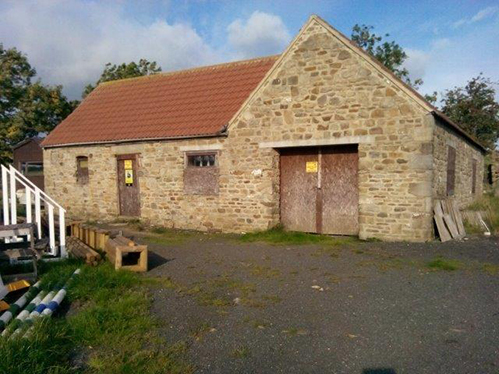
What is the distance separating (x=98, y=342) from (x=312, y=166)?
25.4ft

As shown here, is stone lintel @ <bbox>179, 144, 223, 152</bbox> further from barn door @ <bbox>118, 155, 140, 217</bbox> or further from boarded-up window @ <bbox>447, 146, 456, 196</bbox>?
boarded-up window @ <bbox>447, 146, 456, 196</bbox>

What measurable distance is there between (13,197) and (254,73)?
8.40 m

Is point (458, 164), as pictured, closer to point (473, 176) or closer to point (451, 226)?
point (451, 226)

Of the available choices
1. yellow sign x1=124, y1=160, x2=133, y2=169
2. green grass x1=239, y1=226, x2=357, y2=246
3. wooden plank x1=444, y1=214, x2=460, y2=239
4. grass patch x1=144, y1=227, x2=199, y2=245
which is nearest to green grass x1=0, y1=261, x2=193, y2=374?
grass patch x1=144, y1=227, x2=199, y2=245

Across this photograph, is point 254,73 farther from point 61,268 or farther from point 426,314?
point 426,314

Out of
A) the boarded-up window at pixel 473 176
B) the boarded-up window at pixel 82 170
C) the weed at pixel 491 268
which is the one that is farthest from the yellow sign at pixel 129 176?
the boarded-up window at pixel 473 176

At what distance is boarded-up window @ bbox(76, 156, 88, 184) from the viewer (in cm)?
1517

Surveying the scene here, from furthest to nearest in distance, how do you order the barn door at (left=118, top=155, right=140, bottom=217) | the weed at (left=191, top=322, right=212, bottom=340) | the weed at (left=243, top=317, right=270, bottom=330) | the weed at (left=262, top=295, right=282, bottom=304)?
the barn door at (left=118, top=155, right=140, bottom=217), the weed at (left=262, top=295, right=282, bottom=304), the weed at (left=243, top=317, right=270, bottom=330), the weed at (left=191, top=322, right=212, bottom=340)

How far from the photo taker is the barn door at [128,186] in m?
13.7

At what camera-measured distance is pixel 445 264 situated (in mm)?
7090

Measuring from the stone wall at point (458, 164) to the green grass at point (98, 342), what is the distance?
7.93m

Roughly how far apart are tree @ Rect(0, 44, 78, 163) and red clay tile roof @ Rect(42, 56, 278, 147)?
47.5 feet

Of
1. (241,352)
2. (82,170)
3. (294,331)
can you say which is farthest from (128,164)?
(241,352)

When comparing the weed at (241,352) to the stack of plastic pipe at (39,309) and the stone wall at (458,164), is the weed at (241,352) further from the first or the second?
the stone wall at (458,164)
